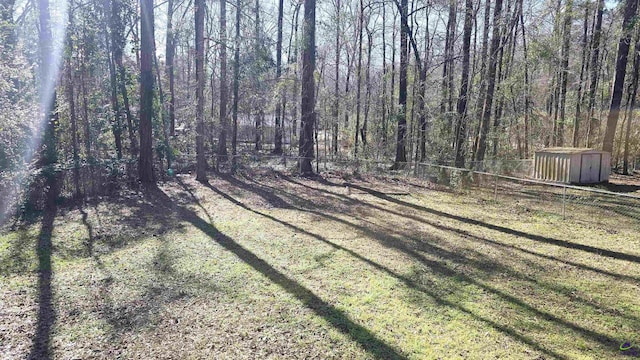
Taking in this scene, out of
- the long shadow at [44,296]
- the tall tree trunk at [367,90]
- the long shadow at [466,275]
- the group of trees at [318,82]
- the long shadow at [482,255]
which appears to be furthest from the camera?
the tall tree trunk at [367,90]

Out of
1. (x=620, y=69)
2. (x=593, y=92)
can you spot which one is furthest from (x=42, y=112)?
(x=593, y=92)

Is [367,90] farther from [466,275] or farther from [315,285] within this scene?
[315,285]

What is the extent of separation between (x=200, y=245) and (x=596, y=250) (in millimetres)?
6435

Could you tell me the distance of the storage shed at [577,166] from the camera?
11367 mm

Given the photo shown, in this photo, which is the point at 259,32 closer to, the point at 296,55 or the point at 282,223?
the point at 296,55

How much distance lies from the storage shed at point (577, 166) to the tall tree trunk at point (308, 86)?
812 centimetres

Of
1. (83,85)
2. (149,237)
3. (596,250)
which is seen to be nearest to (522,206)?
(596,250)

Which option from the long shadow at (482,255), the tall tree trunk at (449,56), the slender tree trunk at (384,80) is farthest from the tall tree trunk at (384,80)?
the long shadow at (482,255)

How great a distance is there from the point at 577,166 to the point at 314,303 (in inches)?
434

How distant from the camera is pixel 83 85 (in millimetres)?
10797

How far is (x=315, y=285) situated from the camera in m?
4.54

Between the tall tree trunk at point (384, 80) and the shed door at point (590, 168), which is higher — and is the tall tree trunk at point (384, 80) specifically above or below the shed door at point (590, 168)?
above

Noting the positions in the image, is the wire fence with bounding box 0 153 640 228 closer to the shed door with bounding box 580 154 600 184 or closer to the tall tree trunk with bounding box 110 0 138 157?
the shed door with bounding box 580 154 600 184

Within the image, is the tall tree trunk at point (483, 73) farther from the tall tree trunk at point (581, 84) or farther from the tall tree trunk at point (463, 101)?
the tall tree trunk at point (581, 84)
